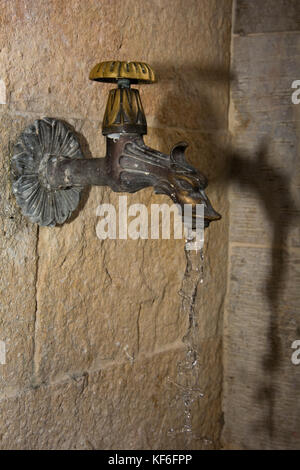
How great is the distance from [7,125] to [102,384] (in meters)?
0.54

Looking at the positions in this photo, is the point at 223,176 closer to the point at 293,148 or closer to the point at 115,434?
the point at 293,148

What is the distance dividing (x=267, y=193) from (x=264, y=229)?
8 centimetres

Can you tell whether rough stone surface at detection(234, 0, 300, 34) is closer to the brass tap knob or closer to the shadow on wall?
the shadow on wall

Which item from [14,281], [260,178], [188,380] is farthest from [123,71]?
[188,380]

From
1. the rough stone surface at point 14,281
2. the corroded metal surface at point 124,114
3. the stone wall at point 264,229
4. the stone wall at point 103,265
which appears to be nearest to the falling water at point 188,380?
the stone wall at point 103,265

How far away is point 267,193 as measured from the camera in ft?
4.91

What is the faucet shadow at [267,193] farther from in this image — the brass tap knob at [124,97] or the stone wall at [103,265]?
the brass tap knob at [124,97]

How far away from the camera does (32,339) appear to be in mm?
1098

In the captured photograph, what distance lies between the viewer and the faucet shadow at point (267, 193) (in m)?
1.46

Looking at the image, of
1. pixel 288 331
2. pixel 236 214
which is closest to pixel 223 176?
pixel 236 214

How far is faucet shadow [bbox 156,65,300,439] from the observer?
1.46 meters

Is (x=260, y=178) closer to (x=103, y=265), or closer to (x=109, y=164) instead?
(x=103, y=265)

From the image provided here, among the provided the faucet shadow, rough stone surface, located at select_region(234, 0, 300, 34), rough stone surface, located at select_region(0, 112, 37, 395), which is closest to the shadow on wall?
the faucet shadow

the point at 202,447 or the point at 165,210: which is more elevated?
the point at 165,210
